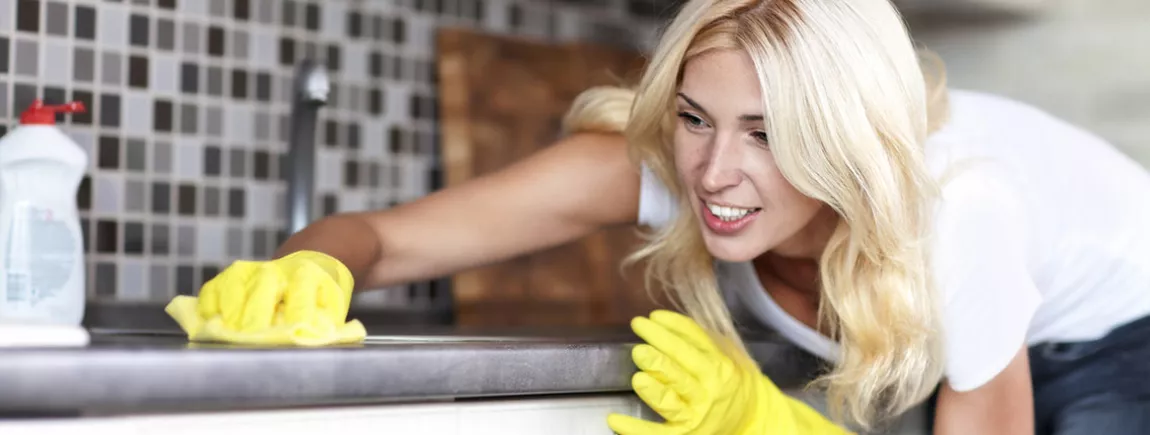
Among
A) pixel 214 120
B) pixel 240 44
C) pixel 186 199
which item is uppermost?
pixel 240 44

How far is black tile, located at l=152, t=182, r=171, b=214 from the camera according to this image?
1581 millimetres

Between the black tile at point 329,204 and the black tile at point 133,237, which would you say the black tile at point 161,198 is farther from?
the black tile at point 329,204

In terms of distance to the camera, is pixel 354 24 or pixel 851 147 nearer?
pixel 851 147

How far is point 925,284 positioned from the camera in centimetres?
105

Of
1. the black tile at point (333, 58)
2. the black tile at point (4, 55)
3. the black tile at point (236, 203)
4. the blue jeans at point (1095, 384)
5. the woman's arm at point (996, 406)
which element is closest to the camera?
the woman's arm at point (996, 406)

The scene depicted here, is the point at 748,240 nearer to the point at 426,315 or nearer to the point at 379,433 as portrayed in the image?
the point at 379,433

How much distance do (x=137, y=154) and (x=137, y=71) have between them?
11 cm

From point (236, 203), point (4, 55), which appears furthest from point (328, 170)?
point (4, 55)

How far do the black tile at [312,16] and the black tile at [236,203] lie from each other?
259mm

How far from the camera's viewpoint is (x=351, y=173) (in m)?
1.79

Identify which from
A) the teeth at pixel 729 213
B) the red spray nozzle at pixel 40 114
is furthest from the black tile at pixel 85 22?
the teeth at pixel 729 213

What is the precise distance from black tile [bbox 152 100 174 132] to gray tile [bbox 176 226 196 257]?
13 cm

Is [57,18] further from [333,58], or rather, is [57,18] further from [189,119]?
[333,58]

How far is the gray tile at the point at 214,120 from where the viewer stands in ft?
5.36
